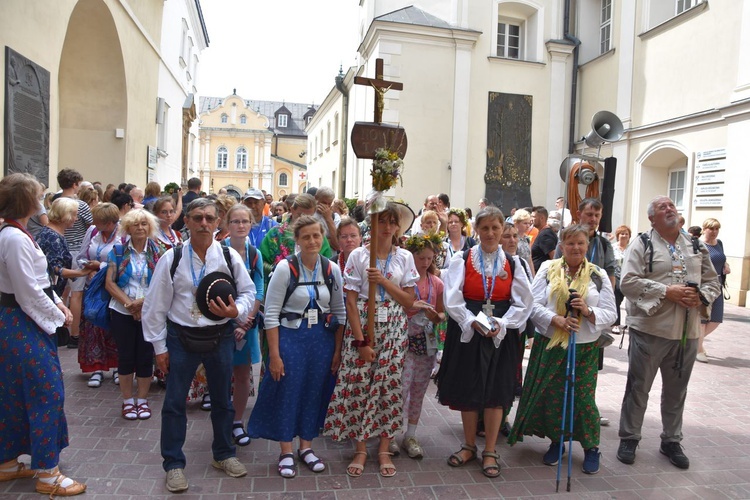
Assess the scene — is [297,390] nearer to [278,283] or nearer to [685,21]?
[278,283]

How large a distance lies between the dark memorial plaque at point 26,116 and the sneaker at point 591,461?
25.5ft

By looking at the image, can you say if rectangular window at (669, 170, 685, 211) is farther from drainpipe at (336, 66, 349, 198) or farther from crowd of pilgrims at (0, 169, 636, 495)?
drainpipe at (336, 66, 349, 198)

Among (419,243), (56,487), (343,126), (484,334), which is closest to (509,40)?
(343,126)

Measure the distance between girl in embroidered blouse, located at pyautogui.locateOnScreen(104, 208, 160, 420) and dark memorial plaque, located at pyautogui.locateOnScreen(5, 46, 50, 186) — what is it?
3.68 meters

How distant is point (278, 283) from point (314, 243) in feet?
1.26

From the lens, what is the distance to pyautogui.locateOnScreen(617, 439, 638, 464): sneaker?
448 centimetres

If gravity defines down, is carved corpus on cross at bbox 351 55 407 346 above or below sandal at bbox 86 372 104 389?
above

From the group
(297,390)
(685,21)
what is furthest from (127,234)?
Answer: (685,21)

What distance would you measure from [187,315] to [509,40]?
64.5ft

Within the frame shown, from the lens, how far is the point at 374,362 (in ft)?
13.8

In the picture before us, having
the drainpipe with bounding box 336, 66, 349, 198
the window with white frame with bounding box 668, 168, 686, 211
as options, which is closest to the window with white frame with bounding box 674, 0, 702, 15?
the window with white frame with bounding box 668, 168, 686, 211

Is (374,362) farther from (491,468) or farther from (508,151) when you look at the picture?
(508,151)

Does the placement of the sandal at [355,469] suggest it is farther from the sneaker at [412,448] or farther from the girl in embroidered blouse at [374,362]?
the sneaker at [412,448]

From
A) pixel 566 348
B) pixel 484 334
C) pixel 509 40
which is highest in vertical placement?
pixel 509 40
